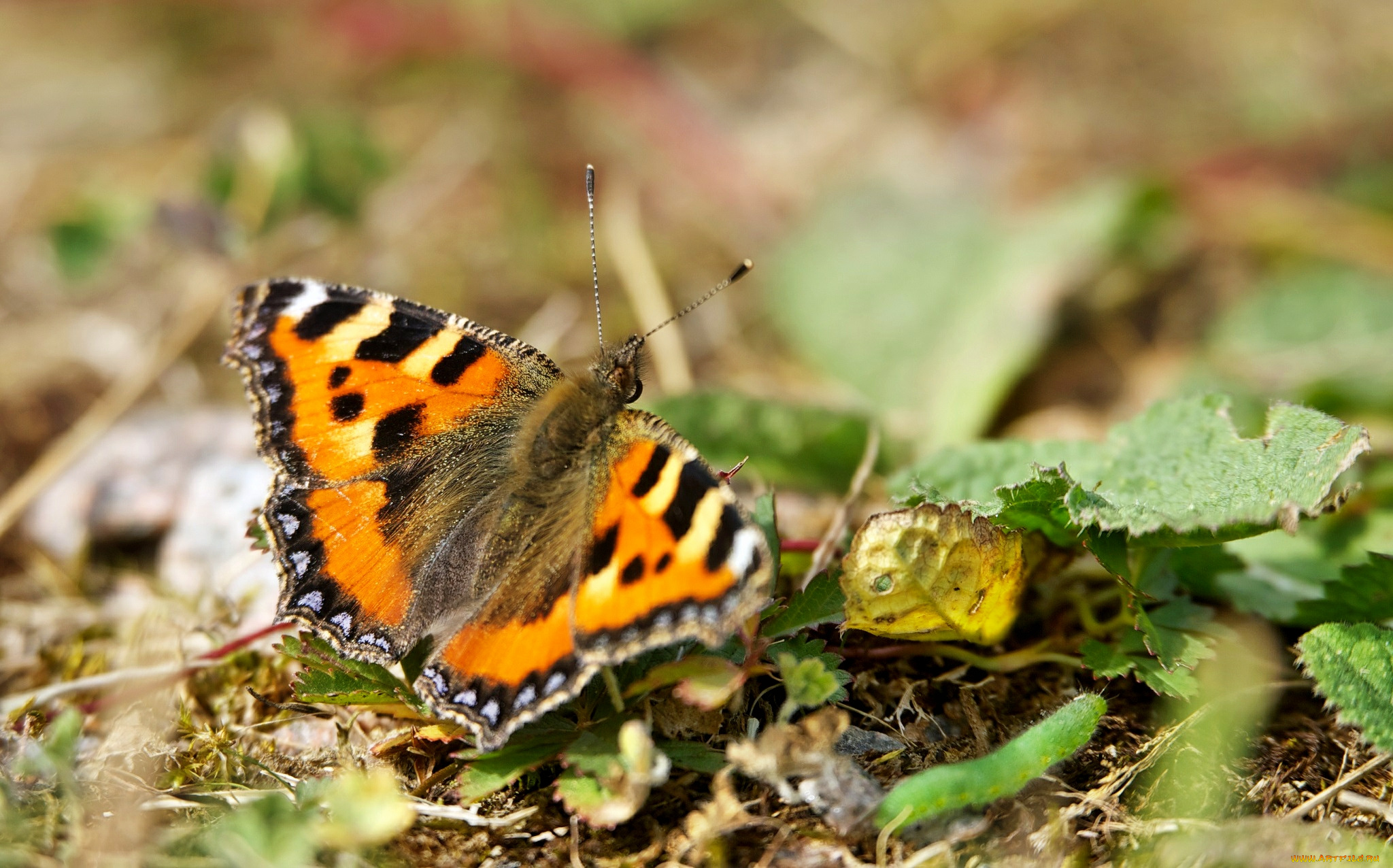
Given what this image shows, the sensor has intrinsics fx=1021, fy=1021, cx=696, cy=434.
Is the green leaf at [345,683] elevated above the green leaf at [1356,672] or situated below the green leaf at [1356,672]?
above

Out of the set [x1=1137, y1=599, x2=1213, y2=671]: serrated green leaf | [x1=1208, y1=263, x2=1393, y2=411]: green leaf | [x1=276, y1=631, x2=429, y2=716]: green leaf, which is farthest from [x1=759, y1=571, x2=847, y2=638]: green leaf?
[x1=1208, y1=263, x2=1393, y2=411]: green leaf

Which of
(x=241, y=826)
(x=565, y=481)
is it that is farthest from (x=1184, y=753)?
(x=241, y=826)

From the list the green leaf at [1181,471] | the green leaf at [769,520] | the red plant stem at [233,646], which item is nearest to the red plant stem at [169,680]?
the red plant stem at [233,646]

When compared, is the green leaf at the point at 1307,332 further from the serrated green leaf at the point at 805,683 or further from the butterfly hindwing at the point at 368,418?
the butterfly hindwing at the point at 368,418

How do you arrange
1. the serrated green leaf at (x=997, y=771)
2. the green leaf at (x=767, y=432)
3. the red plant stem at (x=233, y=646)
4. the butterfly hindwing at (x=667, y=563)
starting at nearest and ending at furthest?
the butterfly hindwing at (x=667, y=563) < the serrated green leaf at (x=997, y=771) < the red plant stem at (x=233, y=646) < the green leaf at (x=767, y=432)

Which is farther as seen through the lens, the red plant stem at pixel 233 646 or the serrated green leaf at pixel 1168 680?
the red plant stem at pixel 233 646

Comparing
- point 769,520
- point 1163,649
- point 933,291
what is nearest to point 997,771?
point 1163,649

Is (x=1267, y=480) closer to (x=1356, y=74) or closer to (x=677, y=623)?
(x=677, y=623)
